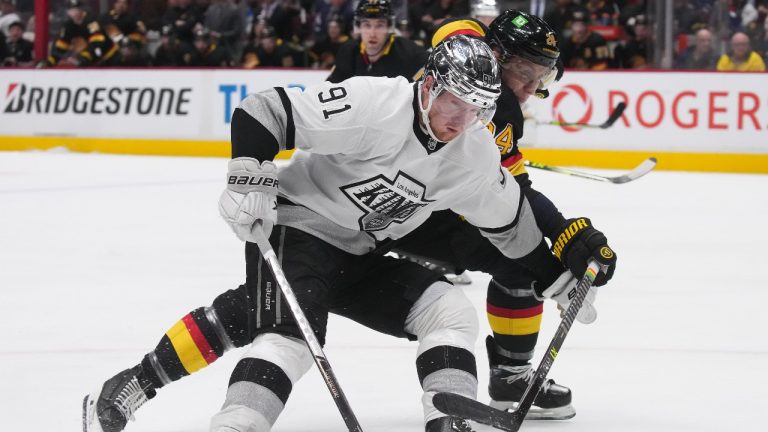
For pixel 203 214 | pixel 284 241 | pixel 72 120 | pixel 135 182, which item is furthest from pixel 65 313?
pixel 72 120

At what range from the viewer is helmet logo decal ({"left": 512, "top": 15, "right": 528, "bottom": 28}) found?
109 inches

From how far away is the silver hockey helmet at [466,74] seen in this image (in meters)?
2.25

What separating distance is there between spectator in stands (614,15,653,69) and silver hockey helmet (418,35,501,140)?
690cm

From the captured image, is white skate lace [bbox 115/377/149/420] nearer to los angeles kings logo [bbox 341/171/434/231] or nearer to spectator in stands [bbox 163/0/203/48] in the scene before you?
los angeles kings logo [bbox 341/171/434/231]

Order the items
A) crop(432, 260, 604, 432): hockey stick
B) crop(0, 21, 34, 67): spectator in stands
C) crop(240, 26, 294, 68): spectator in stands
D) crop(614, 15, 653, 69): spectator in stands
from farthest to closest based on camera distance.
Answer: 1. crop(0, 21, 34, 67): spectator in stands
2. crop(240, 26, 294, 68): spectator in stands
3. crop(614, 15, 653, 69): spectator in stands
4. crop(432, 260, 604, 432): hockey stick

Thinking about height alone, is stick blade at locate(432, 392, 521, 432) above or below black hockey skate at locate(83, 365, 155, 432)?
above

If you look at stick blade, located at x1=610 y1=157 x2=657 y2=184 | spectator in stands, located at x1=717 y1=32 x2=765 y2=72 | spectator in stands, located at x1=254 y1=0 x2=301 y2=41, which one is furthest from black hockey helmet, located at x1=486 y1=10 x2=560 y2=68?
spectator in stands, located at x1=254 y1=0 x2=301 y2=41

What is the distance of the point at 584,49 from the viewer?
9.19 metres

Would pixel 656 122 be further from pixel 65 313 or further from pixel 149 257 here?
pixel 65 313

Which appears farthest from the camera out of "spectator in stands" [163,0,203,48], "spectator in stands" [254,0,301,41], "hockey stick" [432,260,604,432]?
"spectator in stands" [163,0,203,48]

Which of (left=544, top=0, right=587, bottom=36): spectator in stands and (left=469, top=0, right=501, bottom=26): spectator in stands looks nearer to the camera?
(left=469, top=0, right=501, bottom=26): spectator in stands

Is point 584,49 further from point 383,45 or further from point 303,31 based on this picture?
point 383,45

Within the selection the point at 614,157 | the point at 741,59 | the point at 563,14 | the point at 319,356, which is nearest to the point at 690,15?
the point at 741,59

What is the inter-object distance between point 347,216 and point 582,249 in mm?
543
